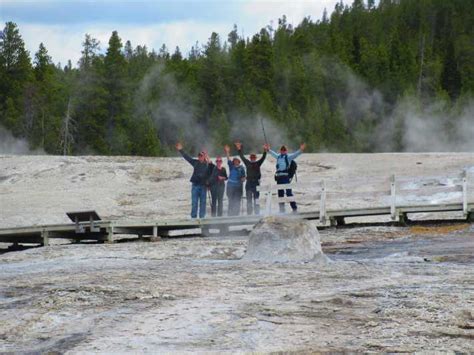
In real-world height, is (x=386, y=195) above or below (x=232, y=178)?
below

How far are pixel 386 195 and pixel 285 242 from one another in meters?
8.49

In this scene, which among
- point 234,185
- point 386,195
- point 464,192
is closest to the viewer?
point 464,192

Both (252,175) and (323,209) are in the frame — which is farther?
(252,175)

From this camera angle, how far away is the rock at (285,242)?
15836mm

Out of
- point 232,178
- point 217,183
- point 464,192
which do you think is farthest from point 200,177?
point 464,192

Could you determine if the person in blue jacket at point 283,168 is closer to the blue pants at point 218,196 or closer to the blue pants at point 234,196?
the blue pants at point 234,196

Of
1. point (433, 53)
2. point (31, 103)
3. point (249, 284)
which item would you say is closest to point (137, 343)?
point (249, 284)

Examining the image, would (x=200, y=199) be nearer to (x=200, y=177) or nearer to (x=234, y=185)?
(x=200, y=177)

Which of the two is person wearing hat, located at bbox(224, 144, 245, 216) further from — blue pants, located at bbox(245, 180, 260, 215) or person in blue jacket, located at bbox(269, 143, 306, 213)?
person in blue jacket, located at bbox(269, 143, 306, 213)

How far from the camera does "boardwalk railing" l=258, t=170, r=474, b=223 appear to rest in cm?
2138

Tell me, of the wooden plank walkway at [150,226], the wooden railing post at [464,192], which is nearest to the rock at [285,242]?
the wooden plank walkway at [150,226]

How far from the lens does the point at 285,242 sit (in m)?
15.9

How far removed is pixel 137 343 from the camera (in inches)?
398

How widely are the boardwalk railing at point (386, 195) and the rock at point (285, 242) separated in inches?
204
